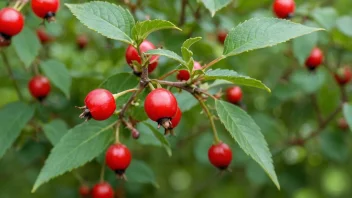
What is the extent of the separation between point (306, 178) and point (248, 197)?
0.70m

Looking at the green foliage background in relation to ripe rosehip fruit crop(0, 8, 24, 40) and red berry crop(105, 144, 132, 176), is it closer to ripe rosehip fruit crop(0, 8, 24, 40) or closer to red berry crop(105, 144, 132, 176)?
red berry crop(105, 144, 132, 176)

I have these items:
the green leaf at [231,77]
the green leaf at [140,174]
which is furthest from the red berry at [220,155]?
the green leaf at [140,174]

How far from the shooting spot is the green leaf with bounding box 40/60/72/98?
11.2 ft

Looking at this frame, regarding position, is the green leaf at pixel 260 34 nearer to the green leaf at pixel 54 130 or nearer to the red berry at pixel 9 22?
the red berry at pixel 9 22

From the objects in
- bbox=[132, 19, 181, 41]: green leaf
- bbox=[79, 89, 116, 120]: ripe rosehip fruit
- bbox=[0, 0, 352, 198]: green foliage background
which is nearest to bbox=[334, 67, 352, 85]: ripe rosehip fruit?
bbox=[0, 0, 352, 198]: green foliage background

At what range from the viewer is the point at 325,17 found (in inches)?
148

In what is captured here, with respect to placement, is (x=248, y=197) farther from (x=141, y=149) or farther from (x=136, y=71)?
(x=136, y=71)

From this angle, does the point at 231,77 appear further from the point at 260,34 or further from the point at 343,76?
the point at 343,76

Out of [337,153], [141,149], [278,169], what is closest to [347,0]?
[337,153]

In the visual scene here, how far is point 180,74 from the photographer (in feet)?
8.52

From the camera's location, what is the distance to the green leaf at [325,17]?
3709mm

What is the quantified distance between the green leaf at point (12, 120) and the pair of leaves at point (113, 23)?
1114 mm

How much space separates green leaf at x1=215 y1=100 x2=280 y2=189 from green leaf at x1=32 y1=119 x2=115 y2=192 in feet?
2.04

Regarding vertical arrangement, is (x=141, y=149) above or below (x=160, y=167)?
above
